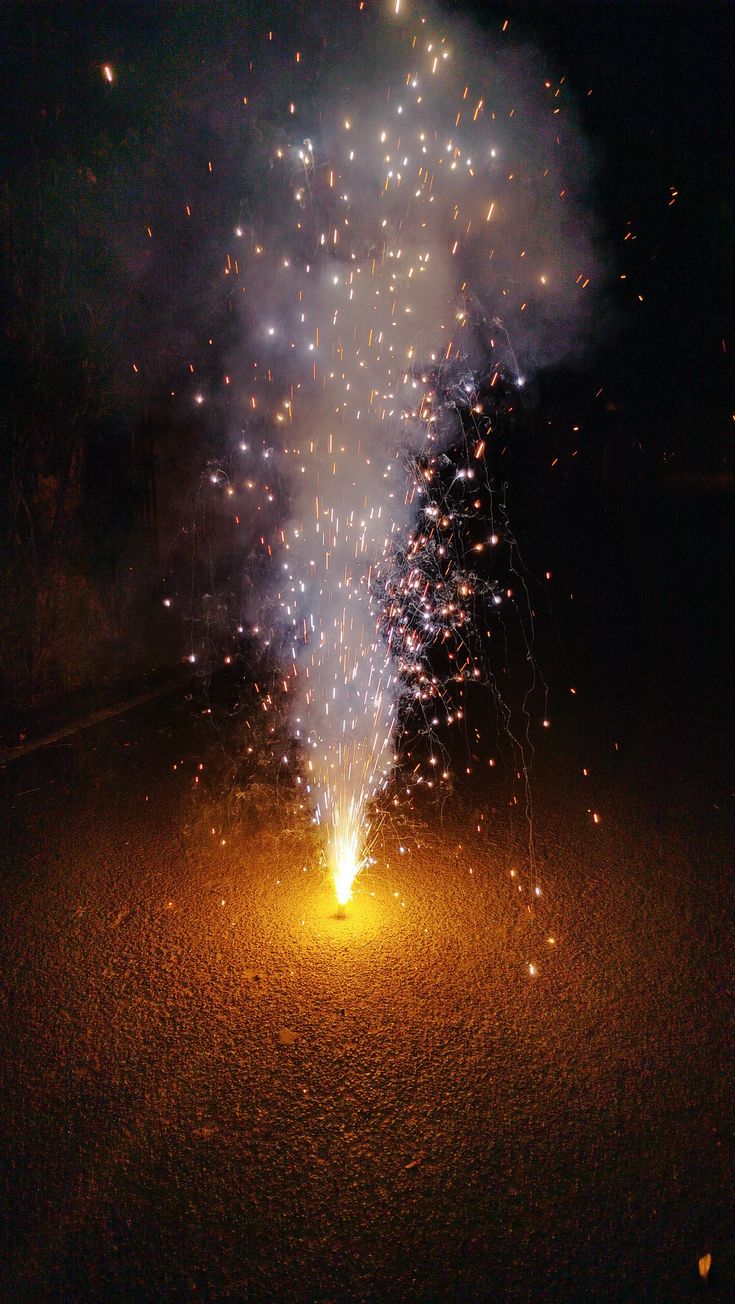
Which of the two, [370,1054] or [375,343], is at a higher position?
[375,343]

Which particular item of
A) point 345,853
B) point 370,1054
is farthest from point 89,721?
point 370,1054

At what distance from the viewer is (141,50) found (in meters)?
6.14

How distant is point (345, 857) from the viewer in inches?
159

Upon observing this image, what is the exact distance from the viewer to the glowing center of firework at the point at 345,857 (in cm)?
383

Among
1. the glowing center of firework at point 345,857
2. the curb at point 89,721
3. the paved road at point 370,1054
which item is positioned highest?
the curb at point 89,721

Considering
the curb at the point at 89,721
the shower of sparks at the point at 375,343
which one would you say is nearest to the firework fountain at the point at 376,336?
the shower of sparks at the point at 375,343

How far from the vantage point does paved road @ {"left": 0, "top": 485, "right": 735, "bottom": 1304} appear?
2080 mm

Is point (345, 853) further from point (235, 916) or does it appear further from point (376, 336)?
point (376, 336)

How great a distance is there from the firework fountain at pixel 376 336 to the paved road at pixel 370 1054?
31.5 inches

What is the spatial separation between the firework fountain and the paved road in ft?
2.62

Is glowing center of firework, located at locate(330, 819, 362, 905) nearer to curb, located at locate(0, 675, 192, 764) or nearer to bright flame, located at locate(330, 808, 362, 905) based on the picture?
bright flame, located at locate(330, 808, 362, 905)

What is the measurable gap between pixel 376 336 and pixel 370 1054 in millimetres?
3742

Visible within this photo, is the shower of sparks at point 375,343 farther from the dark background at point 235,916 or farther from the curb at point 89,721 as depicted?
the curb at point 89,721

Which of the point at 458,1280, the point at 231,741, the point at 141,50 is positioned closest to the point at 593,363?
the point at 141,50
